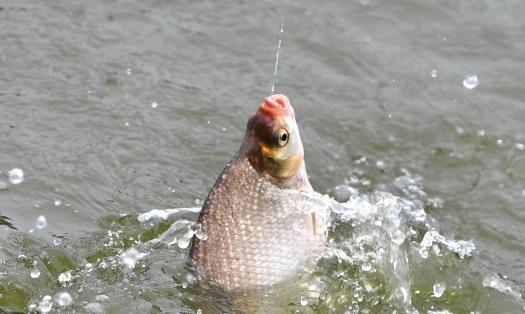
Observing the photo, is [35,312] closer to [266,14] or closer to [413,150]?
[413,150]

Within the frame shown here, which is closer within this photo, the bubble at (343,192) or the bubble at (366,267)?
the bubble at (366,267)

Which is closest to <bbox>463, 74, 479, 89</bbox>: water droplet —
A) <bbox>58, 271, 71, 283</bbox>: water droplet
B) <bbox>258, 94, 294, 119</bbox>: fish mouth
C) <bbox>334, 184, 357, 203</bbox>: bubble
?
<bbox>334, 184, 357, 203</bbox>: bubble

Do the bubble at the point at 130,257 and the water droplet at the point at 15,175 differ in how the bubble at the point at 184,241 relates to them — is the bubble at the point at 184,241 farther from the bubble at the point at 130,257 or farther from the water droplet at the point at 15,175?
the water droplet at the point at 15,175

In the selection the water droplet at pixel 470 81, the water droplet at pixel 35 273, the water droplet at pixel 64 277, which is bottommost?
the water droplet at pixel 470 81

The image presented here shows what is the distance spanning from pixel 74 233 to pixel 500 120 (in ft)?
10.5

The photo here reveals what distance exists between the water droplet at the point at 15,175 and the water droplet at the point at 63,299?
118 cm

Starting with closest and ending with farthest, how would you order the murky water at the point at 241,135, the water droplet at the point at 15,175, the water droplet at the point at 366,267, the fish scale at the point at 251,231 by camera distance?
1. the fish scale at the point at 251,231
2. the murky water at the point at 241,135
3. the water droplet at the point at 366,267
4. the water droplet at the point at 15,175

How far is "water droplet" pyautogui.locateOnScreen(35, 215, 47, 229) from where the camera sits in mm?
5145

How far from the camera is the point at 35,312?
14.6 feet

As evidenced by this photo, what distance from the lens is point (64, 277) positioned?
15.4 ft

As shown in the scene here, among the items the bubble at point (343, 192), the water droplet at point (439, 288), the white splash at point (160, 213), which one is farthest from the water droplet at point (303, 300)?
the bubble at point (343, 192)

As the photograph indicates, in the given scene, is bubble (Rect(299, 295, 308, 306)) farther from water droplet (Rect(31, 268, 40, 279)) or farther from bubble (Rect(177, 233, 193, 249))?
water droplet (Rect(31, 268, 40, 279))

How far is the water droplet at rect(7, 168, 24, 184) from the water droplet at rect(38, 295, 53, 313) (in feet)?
3.88

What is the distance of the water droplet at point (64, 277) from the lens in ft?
15.3
